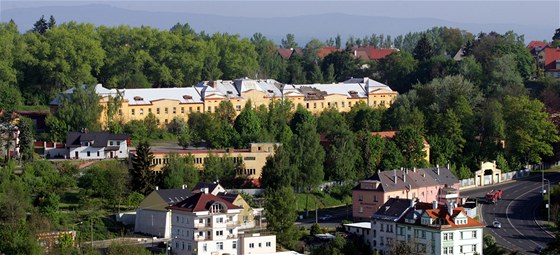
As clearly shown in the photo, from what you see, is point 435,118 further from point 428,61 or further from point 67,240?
point 67,240

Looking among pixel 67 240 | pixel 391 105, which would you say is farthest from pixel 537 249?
pixel 391 105

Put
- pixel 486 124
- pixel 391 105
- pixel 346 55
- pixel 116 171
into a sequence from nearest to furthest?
pixel 116 171 < pixel 486 124 < pixel 391 105 < pixel 346 55

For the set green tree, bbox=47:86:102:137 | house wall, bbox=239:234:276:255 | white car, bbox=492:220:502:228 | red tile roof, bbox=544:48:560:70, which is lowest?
house wall, bbox=239:234:276:255

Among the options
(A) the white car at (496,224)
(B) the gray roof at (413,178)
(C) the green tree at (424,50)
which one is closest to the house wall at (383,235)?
(B) the gray roof at (413,178)

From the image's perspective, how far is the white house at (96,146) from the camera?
57.7 metres

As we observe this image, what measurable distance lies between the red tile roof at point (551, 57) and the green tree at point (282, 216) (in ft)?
117

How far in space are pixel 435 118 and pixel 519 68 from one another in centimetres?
1318

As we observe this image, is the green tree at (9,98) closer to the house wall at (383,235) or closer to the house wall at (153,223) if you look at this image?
the house wall at (153,223)

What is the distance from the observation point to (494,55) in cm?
7794

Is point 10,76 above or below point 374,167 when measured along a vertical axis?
above

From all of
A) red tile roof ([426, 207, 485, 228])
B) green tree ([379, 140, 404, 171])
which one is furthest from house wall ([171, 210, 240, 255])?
green tree ([379, 140, 404, 171])

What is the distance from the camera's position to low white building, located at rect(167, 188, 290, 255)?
1832 inches

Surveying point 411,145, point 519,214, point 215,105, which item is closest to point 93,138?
point 215,105

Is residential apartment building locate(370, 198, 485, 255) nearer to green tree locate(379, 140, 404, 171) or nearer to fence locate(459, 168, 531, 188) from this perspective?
green tree locate(379, 140, 404, 171)
